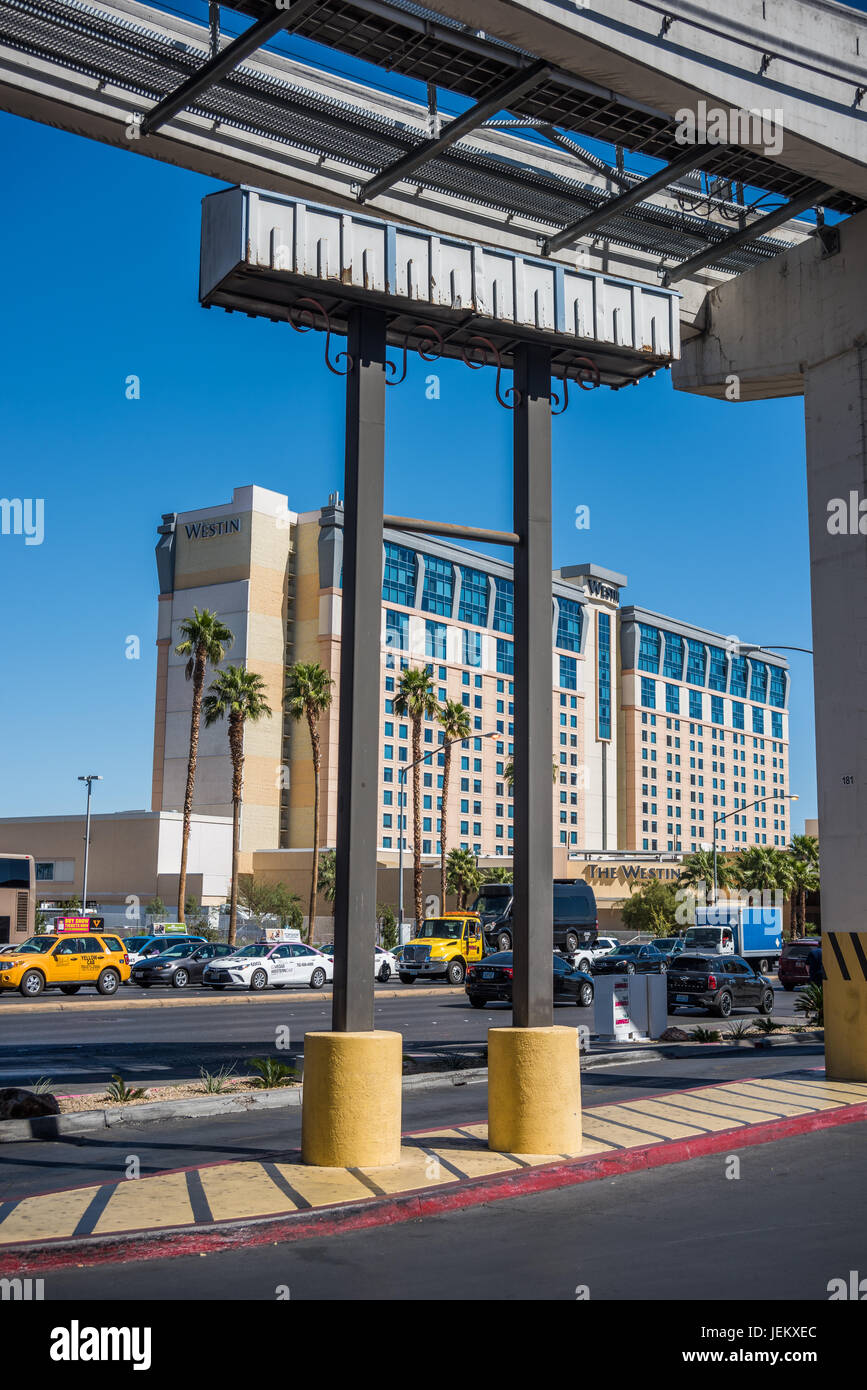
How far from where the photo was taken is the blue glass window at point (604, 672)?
154 meters

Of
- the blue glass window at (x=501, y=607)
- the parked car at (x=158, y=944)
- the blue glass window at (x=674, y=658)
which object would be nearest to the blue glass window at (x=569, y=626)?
the blue glass window at (x=501, y=607)

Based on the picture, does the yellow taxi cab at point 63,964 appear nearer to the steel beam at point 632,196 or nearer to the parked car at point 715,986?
the parked car at point 715,986

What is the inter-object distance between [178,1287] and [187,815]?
2222 inches

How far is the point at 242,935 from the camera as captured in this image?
74125 millimetres

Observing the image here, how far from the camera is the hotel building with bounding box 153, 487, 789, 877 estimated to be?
11312 centimetres

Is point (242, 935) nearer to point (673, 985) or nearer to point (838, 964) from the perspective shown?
Result: point (673, 985)

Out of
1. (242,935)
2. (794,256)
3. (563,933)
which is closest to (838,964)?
(794,256)

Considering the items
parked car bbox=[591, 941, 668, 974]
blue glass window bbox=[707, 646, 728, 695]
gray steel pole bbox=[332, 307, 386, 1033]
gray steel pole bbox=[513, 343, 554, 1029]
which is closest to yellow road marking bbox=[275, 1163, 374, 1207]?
gray steel pole bbox=[332, 307, 386, 1033]

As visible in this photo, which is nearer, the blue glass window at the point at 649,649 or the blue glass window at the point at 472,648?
the blue glass window at the point at 472,648

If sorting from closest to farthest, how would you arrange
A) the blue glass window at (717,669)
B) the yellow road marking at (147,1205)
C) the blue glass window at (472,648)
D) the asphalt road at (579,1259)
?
the asphalt road at (579,1259), the yellow road marking at (147,1205), the blue glass window at (472,648), the blue glass window at (717,669)

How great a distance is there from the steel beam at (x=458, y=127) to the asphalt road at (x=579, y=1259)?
29.8ft

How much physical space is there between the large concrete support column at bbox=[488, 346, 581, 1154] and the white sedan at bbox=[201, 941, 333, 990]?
95.8 feet

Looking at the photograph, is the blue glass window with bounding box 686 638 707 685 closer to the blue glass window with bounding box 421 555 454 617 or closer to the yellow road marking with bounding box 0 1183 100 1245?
the blue glass window with bounding box 421 555 454 617

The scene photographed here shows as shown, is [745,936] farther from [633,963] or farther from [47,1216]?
[47,1216]
